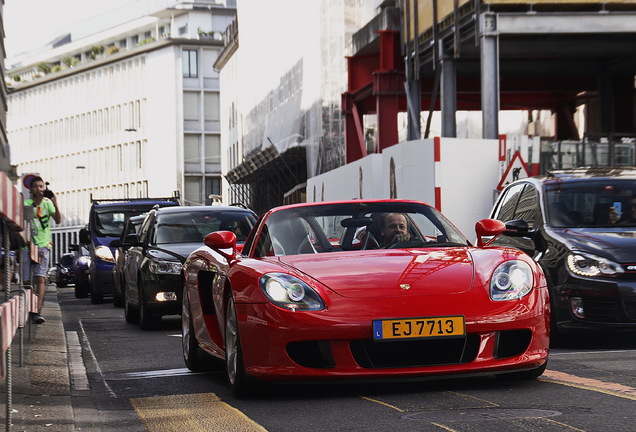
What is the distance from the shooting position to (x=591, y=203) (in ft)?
38.3

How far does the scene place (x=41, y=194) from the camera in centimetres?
1595

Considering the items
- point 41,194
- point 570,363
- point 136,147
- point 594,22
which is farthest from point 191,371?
point 136,147

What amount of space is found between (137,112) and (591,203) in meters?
103

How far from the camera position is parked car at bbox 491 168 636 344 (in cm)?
1046

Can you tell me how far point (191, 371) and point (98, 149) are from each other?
109256mm

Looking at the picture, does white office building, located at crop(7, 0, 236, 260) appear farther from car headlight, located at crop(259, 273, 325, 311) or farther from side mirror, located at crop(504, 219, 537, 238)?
car headlight, located at crop(259, 273, 325, 311)

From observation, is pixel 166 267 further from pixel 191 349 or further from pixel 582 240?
pixel 582 240

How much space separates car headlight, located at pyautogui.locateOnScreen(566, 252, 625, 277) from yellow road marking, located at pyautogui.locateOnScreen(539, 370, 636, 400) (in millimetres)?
2194

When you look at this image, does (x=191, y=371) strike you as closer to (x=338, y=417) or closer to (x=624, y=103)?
(x=338, y=417)

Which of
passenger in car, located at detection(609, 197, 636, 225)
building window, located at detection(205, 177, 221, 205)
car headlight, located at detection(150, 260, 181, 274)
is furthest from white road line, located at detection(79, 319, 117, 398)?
building window, located at detection(205, 177, 221, 205)

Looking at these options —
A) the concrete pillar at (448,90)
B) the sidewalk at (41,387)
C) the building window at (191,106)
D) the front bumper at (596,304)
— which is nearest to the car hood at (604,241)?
the front bumper at (596,304)

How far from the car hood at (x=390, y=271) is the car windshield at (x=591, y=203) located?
3.62m

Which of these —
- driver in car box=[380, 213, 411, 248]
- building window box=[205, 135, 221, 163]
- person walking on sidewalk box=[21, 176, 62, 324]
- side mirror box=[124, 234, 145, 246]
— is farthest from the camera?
building window box=[205, 135, 221, 163]

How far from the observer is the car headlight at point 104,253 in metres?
24.6
